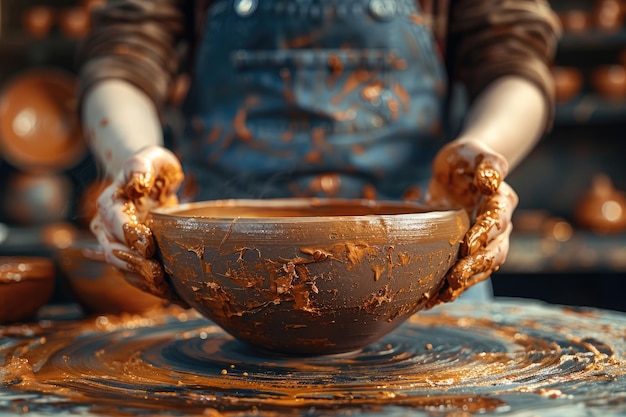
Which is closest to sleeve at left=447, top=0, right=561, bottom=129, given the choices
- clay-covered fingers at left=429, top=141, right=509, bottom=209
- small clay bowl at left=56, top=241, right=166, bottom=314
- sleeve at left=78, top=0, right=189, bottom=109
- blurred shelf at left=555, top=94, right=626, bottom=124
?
clay-covered fingers at left=429, top=141, right=509, bottom=209

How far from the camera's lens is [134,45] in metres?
1.30

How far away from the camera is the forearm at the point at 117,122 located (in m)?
1.09

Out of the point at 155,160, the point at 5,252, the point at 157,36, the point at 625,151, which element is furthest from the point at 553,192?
the point at 155,160

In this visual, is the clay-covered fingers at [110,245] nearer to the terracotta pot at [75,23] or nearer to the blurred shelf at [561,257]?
the blurred shelf at [561,257]

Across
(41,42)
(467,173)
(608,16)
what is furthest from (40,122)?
(467,173)

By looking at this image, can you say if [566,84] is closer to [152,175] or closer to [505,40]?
[505,40]

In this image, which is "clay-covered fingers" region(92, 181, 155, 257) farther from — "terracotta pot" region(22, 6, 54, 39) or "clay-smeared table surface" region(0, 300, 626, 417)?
"terracotta pot" region(22, 6, 54, 39)

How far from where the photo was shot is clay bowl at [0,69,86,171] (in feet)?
10.5

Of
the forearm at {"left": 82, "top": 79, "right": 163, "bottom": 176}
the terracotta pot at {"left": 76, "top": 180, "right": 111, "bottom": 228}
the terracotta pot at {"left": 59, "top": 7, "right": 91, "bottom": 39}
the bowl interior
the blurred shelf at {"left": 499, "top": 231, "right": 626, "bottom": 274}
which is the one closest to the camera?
the bowl interior

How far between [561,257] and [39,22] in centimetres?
225

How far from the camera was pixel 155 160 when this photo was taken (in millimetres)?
897

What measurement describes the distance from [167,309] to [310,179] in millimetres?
306

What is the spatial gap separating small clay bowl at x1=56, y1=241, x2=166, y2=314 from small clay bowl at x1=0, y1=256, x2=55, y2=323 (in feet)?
0.12

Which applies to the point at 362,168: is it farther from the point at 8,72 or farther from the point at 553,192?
the point at 8,72
